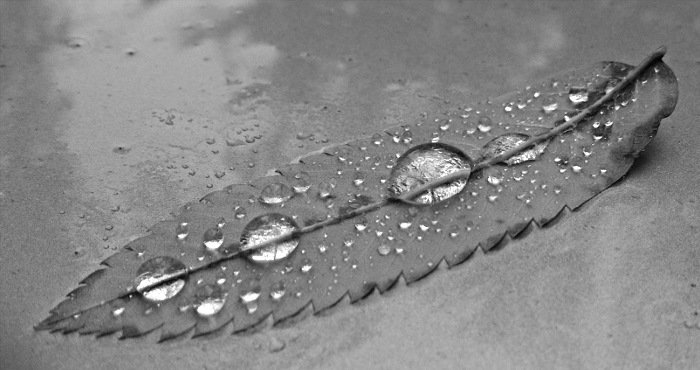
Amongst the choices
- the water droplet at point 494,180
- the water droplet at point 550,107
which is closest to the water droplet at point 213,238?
the water droplet at point 494,180

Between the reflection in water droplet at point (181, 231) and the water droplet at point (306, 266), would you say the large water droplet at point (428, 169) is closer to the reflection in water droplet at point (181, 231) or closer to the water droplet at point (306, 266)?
the water droplet at point (306, 266)

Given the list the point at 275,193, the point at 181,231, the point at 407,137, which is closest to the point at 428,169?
the point at 407,137

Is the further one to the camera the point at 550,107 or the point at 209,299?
the point at 550,107

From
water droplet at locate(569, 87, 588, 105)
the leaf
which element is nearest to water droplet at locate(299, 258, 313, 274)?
the leaf

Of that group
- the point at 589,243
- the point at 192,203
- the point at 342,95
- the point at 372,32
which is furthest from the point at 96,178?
the point at 589,243

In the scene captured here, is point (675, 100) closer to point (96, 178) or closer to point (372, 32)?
point (372, 32)

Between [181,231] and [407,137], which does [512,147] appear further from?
[181,231]
